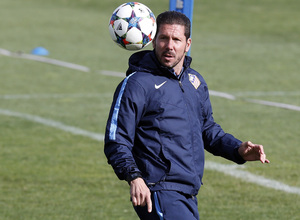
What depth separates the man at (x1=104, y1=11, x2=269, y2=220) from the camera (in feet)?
16.0

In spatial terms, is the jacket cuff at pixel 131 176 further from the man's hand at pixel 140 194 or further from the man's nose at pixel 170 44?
the man's nose at pixel 170 44

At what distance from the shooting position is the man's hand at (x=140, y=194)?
178 inches

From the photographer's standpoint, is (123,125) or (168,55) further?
(168,55)

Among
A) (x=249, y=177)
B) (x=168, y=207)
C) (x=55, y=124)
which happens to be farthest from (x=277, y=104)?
(x=168, y=207)

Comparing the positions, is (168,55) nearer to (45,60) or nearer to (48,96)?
(48,96)

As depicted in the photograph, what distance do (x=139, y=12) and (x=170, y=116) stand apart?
116cm

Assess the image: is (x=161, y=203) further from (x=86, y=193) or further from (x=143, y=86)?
(x=86, y=193)

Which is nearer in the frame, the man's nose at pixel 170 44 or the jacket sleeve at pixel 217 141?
the man's nose at pixel 170 44

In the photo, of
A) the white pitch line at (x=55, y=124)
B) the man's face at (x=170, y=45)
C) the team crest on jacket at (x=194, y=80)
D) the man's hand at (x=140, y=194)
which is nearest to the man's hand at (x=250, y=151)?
the team crest on jacket at (x=194, y=80)

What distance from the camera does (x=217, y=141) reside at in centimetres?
552

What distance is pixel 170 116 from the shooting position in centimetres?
504

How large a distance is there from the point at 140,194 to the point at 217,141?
1.17m

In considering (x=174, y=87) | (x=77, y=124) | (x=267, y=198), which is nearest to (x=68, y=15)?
(x=77, y=124)

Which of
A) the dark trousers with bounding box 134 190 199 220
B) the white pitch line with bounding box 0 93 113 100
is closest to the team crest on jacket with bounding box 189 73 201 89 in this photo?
the dark trousers with bounding box 134 190 199 220
